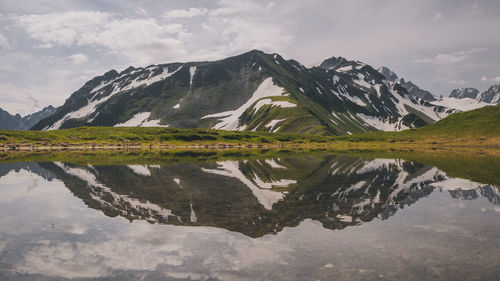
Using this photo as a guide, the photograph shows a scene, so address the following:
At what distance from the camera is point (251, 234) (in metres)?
17.5

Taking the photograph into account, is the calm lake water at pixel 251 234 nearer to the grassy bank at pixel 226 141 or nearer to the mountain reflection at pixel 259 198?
the mountain reflection at pixel 259 198

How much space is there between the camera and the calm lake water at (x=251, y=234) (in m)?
12.8

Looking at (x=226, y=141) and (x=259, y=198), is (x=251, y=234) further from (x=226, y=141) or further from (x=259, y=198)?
(x=226, y=141)

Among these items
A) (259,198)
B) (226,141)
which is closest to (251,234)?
(259,198)

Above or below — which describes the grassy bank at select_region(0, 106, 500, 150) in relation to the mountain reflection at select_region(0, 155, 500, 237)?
above

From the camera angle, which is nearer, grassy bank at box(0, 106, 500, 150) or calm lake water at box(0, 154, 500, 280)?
calm lake water at box(0, 154, 500, 280)

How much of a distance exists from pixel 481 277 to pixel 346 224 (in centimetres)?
792

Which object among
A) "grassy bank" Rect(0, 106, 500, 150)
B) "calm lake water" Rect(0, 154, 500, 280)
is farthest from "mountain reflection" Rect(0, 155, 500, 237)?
"grassy bank" Rect(0, 106, 500, 150)

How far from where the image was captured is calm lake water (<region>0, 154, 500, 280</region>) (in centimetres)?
1282

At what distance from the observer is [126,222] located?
2041 centimetres

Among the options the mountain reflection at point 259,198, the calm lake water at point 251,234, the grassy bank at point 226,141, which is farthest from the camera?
the grassy bank at point 226,141

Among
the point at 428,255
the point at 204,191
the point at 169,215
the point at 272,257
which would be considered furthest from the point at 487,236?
the point at 204,191

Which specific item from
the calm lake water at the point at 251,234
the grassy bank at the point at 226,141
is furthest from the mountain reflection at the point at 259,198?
the grassy bank at the point at 226,141

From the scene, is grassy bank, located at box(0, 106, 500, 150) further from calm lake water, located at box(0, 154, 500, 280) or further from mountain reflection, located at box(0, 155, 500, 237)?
calm lake water, located at box(0, 154, 500, 280)
